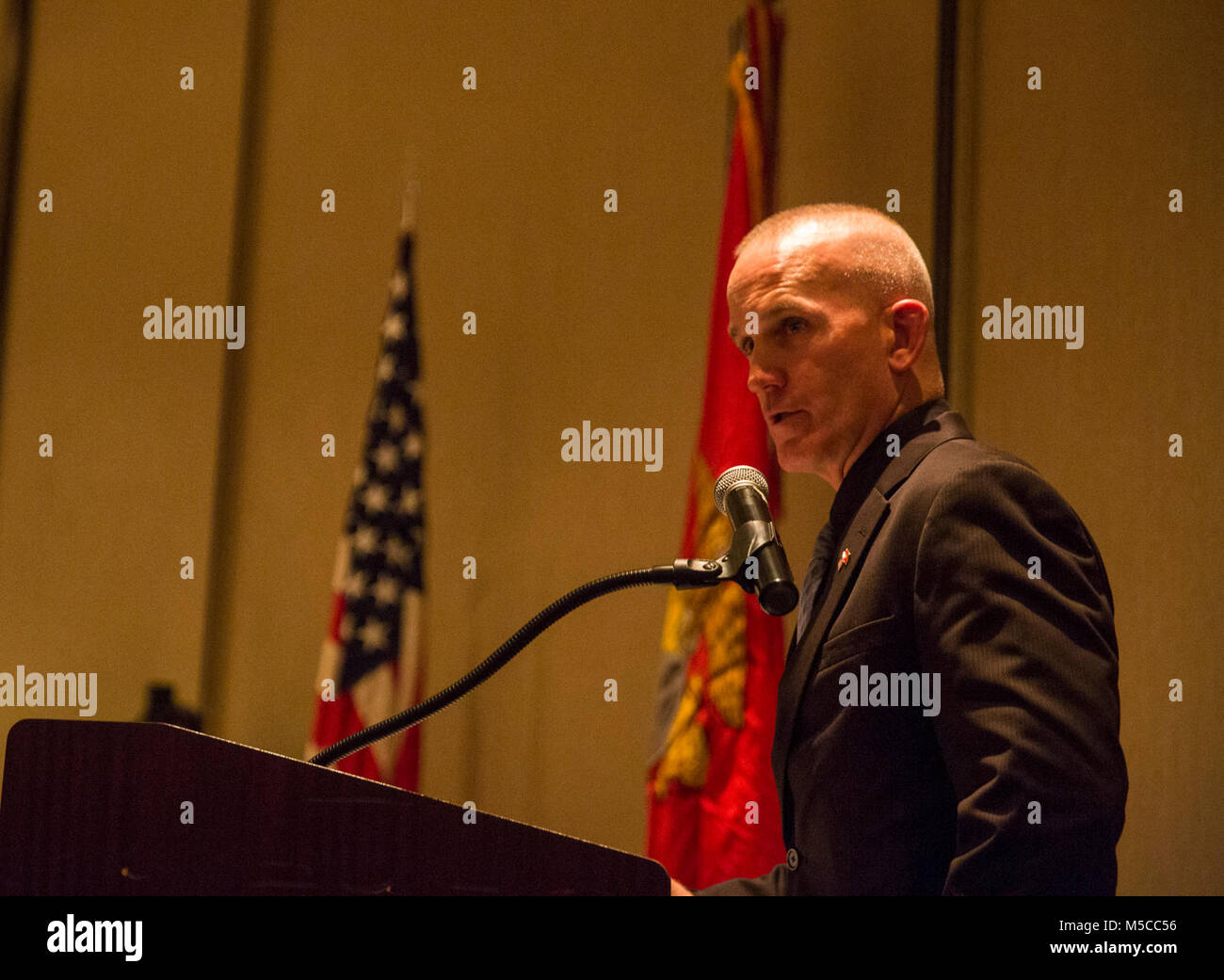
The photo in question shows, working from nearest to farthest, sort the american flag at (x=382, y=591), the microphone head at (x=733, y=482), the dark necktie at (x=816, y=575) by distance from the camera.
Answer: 1. the microphone head at (x=733, y=482)
2. the dark necktie at (x=816, y=575)
3. the american flag at (x=382, y=591)

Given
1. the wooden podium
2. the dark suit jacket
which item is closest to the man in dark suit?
the dark suit jacket

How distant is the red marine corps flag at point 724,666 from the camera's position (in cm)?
264

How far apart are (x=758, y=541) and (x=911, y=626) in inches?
9.5

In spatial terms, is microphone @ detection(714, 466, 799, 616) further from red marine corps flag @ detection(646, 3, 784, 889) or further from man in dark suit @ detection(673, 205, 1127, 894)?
red marine corps flag @ detection(646, 3, 784, 889)

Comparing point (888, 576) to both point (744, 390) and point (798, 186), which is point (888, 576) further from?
point (798, 186)

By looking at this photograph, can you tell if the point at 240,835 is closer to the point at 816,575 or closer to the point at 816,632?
the point at 816,632

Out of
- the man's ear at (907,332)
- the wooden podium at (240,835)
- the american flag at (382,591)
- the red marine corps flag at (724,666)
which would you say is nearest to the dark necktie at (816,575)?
the man's ear at (907,332)

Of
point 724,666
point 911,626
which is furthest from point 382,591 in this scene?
point 911,626

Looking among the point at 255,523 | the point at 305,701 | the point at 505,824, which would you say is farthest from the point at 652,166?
the point at 505,824

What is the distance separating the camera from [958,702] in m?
1.15

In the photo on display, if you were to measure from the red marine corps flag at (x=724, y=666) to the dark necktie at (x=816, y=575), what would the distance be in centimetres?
105

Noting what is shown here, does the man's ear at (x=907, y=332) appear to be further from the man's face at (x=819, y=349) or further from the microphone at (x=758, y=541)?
the microphone at (x=758, y=541)

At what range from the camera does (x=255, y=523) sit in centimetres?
359
